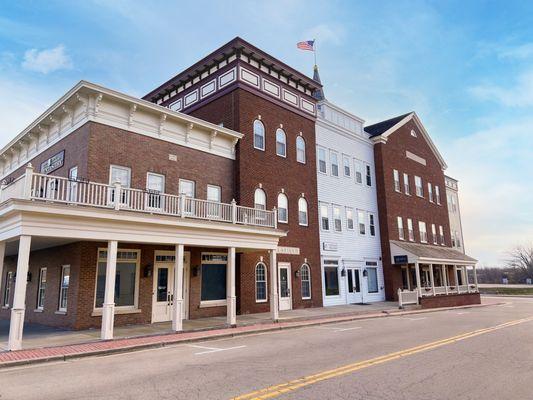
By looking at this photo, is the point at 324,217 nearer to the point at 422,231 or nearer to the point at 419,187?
the point at 422,231

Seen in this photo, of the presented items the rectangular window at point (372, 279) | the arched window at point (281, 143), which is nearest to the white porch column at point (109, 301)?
the arched window at point (281, 143)

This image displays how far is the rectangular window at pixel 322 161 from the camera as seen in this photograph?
26.8m

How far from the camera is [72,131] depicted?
16.6 m

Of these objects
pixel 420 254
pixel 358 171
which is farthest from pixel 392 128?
pixel 420 254

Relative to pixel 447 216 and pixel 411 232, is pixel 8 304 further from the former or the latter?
pixel 447 216

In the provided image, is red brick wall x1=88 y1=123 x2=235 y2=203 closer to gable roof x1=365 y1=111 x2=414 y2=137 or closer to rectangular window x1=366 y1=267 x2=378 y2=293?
rectangular window x1=366 y1=267 x2=378 y2=293

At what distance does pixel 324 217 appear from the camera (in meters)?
26.4

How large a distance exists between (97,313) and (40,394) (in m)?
8.04

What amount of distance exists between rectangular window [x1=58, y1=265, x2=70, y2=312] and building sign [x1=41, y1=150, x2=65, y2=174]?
4490 millimetres

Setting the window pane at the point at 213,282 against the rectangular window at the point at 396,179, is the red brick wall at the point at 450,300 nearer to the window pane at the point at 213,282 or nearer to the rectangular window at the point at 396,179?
the rectangular window at the point at 396,179

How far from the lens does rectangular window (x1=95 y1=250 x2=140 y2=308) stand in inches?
598

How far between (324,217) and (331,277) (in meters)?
3.81

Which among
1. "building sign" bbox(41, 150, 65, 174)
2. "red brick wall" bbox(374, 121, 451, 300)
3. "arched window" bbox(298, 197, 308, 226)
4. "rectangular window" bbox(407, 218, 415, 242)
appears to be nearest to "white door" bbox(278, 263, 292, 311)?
"arched window" bbox(298, 197, 308, 226)

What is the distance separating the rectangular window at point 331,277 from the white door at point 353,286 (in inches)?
48.2
